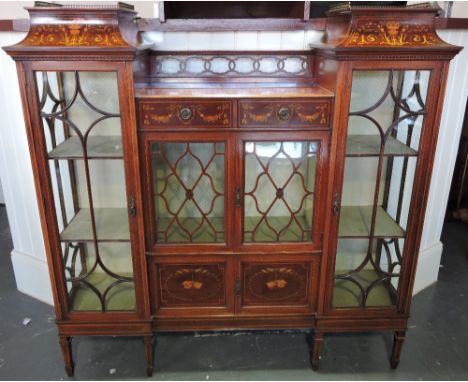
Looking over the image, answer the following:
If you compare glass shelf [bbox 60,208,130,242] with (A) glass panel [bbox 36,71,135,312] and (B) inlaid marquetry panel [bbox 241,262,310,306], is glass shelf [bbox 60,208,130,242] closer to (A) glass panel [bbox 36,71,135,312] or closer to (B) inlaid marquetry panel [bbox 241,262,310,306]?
(A) glass panel [bbox 36,71,135,312]

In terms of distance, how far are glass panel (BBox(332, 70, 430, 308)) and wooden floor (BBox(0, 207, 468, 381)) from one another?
30 cm

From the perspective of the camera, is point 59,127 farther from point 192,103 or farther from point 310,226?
point 310,226

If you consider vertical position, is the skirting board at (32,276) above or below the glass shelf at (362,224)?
below

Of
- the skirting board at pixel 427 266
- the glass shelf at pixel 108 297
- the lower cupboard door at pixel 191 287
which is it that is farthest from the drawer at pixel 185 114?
the skirting board at pixel 427 266

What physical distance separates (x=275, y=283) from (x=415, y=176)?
0.61 metres

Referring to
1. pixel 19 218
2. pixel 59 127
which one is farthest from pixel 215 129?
pixel 19 218

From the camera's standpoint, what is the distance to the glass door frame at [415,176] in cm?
125

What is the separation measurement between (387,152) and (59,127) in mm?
1117

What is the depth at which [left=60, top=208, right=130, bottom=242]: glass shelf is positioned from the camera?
4.86 ft

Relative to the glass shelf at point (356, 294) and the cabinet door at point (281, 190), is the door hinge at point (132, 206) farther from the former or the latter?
the glass shelf at point (356, 294)

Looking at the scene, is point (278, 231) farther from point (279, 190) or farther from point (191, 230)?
point (191, 230)

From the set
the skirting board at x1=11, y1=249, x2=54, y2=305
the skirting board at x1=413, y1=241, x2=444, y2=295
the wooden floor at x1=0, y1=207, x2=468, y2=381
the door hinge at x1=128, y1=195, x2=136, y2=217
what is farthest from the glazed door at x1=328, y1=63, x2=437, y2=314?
the skirting board at x1=11, y1=249, x2=54, y2=305

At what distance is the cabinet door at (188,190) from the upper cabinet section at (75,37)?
28 centimetres

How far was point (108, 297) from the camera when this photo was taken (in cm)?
156
